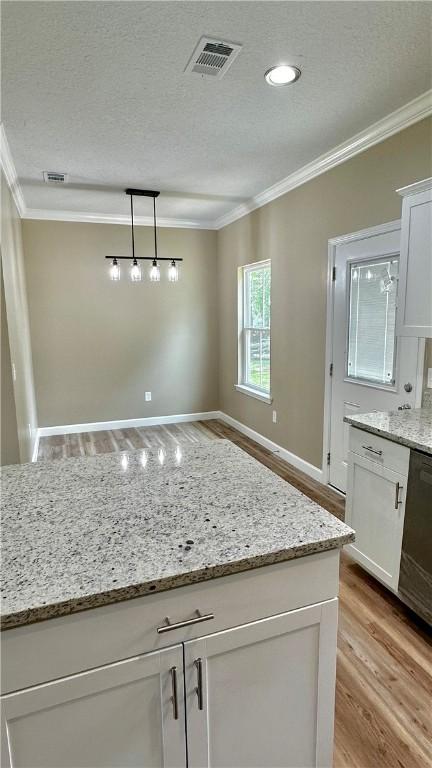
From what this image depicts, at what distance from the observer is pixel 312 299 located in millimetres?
3586

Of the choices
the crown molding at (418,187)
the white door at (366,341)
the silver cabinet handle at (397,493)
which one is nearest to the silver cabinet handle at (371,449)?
the silver cabinet handle at (397,493)

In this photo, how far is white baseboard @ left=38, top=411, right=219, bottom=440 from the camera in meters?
5.27

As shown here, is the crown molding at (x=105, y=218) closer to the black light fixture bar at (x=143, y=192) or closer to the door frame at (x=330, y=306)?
the black light fixture bar at (x=143, y=192)

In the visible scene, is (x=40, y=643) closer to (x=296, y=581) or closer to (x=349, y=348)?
(x=296, y=581)

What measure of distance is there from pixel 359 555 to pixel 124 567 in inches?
72.4

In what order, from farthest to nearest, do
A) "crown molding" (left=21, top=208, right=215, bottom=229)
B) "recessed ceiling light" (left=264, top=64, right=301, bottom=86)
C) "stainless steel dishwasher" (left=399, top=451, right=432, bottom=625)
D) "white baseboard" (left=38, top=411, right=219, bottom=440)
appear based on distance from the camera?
"white baseboard" (left=38, top=411, right=219, bottom=440)
"crown molding" (left=21, top=208, right=215, bottom=229)
"recessed ceiling light" (left=264, top=64, right=301, bottom=86)
"stainless steel dishwasher" (left=399, top=451, right=432, bottom=625)

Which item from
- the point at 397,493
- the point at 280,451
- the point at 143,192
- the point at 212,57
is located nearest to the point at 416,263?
the point at 397,493

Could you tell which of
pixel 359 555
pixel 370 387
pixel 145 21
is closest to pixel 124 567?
pixel 359 555

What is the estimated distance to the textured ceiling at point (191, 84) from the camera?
1.71 meters

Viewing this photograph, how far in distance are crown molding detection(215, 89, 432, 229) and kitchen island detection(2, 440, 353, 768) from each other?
7.96 ft

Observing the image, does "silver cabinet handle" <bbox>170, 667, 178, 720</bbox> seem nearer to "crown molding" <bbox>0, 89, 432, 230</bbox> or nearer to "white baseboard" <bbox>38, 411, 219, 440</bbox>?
"crown molding" <bbox>0, 89, 432, 230</bbox>

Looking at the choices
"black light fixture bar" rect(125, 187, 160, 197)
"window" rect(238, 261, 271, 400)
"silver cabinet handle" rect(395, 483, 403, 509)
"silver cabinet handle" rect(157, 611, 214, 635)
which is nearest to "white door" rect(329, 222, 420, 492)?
"silver cabinet handle" rect(395, 483, 403, 509)

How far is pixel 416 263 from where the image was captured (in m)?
2.15

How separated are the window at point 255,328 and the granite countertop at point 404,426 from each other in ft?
7.34
